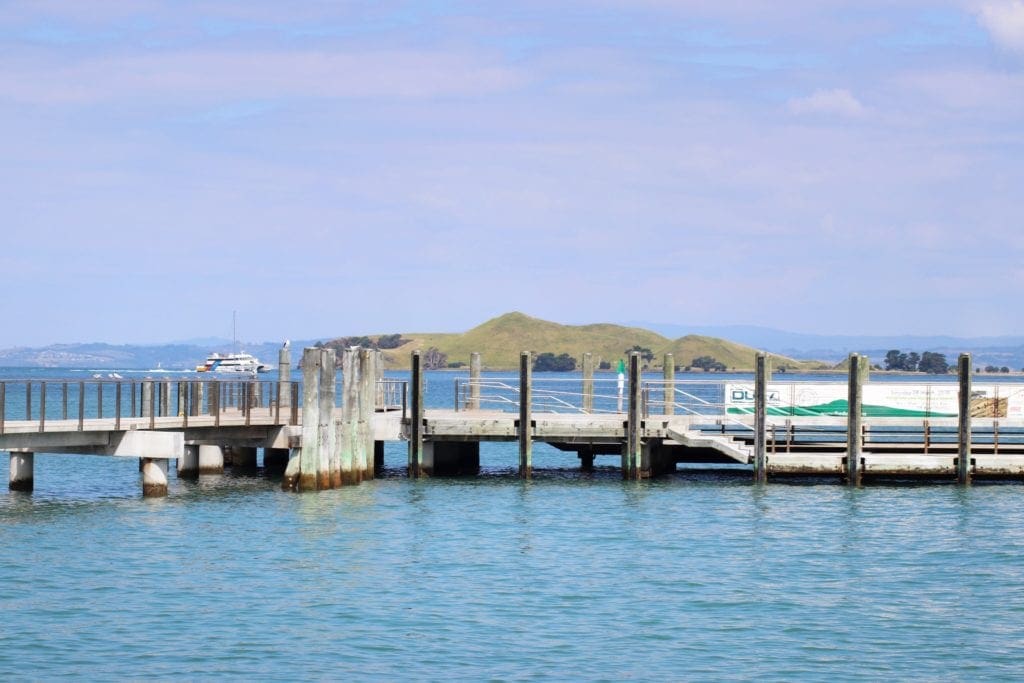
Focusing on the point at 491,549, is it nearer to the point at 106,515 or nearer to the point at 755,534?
the point at 755,534

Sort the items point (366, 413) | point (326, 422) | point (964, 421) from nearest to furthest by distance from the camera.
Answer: point (326, 422), point (964, 421), point (366, 413)

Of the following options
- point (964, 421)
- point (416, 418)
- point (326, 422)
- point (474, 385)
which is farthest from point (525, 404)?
point (964, 421)

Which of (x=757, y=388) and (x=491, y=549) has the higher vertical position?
(x=757, y=388)

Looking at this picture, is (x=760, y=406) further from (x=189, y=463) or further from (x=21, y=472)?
(x=21, y=472)

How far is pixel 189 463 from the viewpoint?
155 feet

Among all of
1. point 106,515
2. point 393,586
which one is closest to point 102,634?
point 393,586

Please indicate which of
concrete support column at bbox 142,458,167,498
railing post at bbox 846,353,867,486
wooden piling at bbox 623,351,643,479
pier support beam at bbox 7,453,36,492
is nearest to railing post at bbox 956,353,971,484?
railing post at bbox 846,353,867,486

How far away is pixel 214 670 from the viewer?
2252 centimetres

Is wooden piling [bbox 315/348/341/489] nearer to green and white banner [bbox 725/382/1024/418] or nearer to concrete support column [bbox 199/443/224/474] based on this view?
concrete support column [bbox 199/443/224/474]

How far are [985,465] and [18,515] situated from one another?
84.6ft

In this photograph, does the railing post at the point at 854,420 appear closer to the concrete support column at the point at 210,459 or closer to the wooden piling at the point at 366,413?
the wooden piling at the point at 366,413

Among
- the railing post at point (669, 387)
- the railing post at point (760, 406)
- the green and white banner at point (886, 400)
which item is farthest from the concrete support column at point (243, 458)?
the railing post at point (760, 406)

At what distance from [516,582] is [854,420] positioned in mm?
15283

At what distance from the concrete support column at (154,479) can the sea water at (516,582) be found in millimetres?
616
